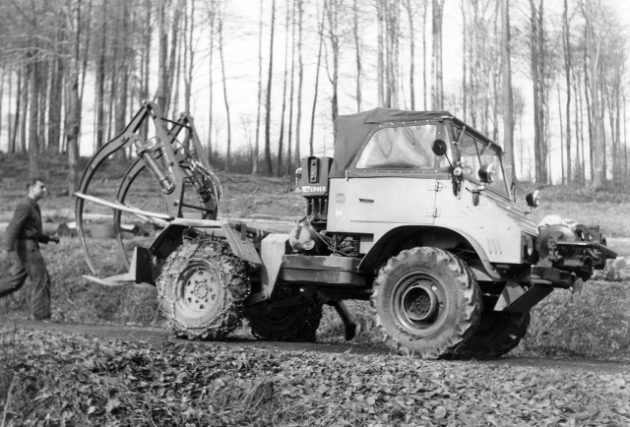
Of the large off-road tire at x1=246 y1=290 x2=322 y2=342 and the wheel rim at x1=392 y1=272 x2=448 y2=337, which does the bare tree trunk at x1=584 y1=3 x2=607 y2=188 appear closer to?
the large off-road tire at x1=246 y1=290 x2=322 y2=342

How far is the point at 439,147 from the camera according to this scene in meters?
7.54

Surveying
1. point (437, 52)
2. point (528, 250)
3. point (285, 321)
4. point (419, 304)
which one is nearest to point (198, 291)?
point (285, 321)

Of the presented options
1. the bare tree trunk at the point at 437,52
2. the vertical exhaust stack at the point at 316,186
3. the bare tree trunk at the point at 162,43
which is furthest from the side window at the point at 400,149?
the bare tree trunk at the point at 437,52

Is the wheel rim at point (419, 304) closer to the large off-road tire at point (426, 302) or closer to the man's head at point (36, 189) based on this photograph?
the large off-road tire at point (426, 302)

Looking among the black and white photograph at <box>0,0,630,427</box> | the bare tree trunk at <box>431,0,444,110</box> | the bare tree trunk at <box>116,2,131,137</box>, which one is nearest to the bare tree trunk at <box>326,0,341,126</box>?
the bare tree trunk at <box>431,0,444,110</box>

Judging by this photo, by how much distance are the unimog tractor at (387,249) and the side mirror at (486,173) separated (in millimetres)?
16

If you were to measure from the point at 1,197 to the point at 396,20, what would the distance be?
1607 cm

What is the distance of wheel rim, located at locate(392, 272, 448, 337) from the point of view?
297 inches

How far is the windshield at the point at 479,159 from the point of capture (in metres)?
8.25

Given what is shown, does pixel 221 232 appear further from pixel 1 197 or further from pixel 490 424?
pixel 1 197

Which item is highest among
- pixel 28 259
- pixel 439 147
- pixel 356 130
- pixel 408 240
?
pixel 356 130

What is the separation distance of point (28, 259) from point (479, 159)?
22.2 feet

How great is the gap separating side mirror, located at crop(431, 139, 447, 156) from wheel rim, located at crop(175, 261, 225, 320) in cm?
308

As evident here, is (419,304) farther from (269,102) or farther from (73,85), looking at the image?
→ (269,102)
